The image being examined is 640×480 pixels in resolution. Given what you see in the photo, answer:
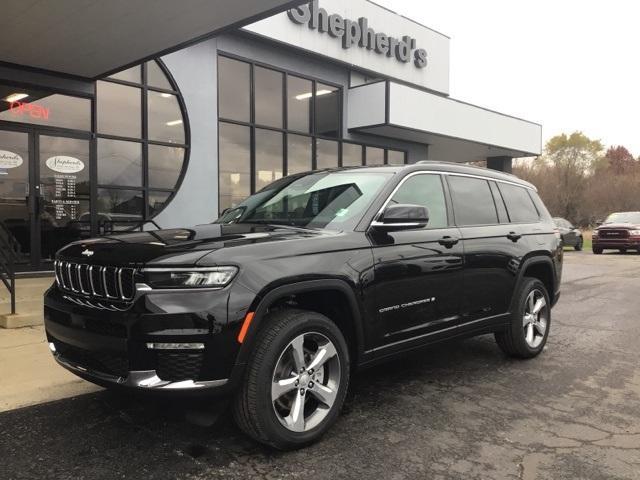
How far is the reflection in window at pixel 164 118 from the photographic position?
11383 mm

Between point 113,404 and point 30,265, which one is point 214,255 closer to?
point 113,404

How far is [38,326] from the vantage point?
6.25 meters

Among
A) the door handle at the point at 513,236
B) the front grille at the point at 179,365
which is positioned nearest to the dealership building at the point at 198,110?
the door handle at the point at 513,236

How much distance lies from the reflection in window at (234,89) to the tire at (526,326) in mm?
9337

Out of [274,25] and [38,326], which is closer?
[38,326]

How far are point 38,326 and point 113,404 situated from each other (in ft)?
9.49

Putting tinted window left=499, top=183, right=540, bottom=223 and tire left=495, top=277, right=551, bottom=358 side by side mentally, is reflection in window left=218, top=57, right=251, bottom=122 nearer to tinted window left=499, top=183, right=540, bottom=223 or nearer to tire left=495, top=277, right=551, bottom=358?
tinted window left=499, top=183, right=540, bottom=223

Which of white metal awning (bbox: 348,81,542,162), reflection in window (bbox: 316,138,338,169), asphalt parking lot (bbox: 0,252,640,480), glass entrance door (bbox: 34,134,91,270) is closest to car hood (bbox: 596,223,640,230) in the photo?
white metal awning (bbox: 348,81,542,162)

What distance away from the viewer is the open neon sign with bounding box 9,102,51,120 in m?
8.97

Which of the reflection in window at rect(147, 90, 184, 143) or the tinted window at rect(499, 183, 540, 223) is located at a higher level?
the reflection in window at rect(147, 90, 184, 143)

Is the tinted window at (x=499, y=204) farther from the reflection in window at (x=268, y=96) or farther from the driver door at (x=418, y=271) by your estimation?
the reflection in window at (x=268, y=96)

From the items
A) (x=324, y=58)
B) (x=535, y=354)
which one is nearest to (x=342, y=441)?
(x=535, y=354)

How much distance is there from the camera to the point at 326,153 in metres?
15.6

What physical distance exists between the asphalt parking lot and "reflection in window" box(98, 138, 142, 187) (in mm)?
7193
